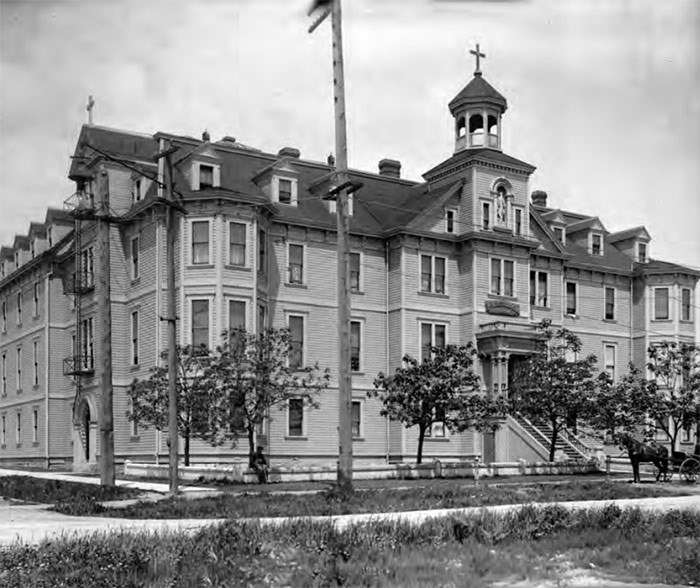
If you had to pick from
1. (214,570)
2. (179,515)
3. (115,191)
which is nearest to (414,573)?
(214,570)

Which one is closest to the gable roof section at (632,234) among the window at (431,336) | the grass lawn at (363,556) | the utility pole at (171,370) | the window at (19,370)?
the window at (431,336)

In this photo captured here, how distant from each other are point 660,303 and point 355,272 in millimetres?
19741

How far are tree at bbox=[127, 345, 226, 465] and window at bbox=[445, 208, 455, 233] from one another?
16.2 meters

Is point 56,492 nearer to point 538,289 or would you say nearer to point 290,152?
point 290,152

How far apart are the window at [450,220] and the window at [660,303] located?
48.7 feet

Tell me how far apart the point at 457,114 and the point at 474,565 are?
1620 inches

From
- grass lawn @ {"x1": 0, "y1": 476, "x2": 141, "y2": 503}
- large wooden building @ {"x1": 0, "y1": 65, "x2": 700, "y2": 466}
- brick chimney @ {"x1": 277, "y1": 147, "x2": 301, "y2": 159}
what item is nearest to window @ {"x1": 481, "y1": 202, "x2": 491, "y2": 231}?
large wooden building @ {"x1": 0, "y1": 65, "x2": 700, "y2": 466}


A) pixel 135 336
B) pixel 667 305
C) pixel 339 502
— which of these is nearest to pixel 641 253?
pixel 667 305

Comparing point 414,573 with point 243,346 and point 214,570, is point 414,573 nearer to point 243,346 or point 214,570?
point 214,570

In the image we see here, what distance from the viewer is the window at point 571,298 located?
54.2 m

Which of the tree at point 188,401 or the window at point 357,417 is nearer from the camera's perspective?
the tree at point 188,401

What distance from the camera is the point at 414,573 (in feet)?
34.3

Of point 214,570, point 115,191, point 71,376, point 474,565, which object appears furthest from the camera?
point 71,376

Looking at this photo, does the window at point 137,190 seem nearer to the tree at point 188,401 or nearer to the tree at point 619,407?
the tree at point 188,401
